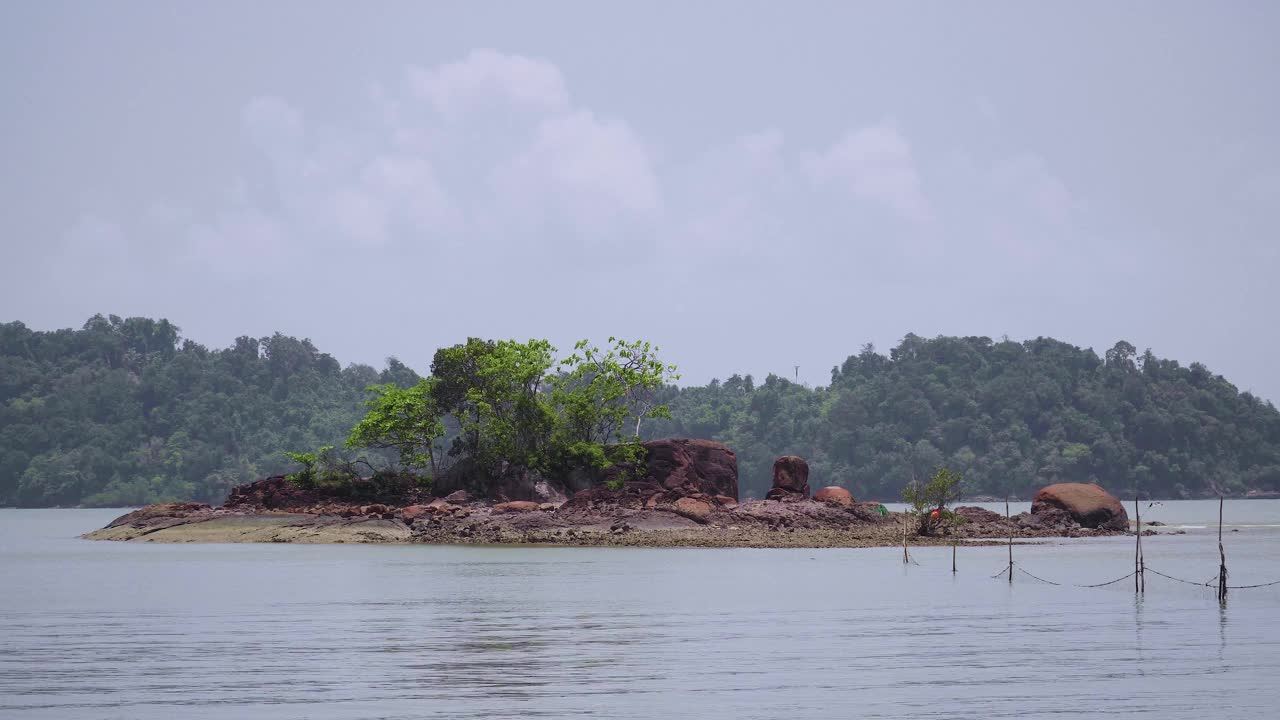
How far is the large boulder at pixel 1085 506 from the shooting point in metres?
67.7

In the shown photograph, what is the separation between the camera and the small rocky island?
200 ft

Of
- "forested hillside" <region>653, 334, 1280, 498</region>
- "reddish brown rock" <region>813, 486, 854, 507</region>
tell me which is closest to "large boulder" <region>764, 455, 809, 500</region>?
"reddish brown rock" <region>813, 486, 854, 507</region>

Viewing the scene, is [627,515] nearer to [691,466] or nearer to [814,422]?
[691,466]

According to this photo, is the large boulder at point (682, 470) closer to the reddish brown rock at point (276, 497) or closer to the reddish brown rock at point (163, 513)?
the reddish brown rock at point (276, 497)

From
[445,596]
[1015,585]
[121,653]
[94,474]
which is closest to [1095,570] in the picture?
[1015,585]

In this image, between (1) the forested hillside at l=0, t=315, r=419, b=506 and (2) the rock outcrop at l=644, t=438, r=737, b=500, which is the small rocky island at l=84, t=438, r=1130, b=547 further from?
(1) the forested hillside at l=0, t=315, r=419, b=506

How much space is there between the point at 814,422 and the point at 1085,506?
9763cm

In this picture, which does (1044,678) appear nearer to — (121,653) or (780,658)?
(780,658)

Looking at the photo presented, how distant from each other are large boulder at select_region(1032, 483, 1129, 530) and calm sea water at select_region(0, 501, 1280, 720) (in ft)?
63.5

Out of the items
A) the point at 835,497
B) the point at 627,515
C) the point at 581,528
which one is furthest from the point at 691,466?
the point at 581,528

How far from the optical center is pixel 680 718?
18672mm

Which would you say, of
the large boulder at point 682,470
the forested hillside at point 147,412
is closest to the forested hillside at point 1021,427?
the forested hillside at point 147,412

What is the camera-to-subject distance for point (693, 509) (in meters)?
64.1

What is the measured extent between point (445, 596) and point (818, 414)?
13784 centimetres
